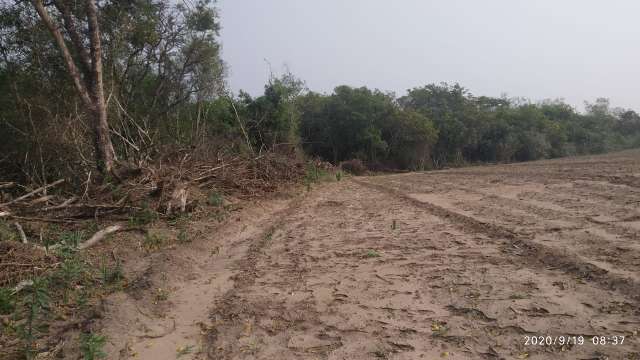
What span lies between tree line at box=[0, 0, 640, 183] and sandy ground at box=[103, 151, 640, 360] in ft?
12.6

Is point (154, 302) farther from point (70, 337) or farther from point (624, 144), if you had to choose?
point (624, 144)

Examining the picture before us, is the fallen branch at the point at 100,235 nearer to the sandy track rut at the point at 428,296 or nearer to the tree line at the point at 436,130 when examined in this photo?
the sandy track rut at the point at 428,296

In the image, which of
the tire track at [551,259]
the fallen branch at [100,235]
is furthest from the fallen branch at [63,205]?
the tire track at [551,259]

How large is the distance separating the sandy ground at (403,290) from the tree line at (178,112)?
151 inches

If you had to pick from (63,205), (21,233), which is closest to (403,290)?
(21,233)

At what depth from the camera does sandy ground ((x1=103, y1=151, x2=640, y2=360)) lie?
9.31 ft

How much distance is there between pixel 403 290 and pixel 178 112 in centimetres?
1127

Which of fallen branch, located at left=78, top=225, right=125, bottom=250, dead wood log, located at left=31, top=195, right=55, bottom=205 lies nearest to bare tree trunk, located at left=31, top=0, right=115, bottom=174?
dead wood log, located at left=31, top=195, right=55, bottom=205

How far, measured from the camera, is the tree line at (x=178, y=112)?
25.0 feet

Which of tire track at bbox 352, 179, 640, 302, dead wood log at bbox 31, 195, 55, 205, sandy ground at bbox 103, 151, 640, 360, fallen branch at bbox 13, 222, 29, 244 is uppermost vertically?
dead wood log at bbox 31, 195, 55, 205

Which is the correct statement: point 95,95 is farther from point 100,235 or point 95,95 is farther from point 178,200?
point 100,235

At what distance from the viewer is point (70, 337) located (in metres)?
3.05

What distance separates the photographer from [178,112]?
13.2m

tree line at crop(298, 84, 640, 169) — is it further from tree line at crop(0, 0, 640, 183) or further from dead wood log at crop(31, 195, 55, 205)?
dead wood log at crop(31, 195, 55, 205)
